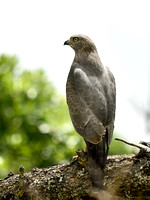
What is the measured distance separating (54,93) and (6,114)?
1628 millimetres

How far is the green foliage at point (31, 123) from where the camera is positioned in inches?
443

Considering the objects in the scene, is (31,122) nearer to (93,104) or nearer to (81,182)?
(93,104)

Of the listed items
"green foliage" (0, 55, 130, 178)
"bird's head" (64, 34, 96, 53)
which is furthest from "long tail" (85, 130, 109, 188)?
"green foliage" (0, 55, 130, 178)

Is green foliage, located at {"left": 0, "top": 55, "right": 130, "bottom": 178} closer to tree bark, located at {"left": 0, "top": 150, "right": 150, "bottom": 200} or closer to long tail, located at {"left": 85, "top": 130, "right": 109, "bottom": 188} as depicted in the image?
tree bark, located at {"left": 0, "top": 150, "right": 150, "bottom": 200}

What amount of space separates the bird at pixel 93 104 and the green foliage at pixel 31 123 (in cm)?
478

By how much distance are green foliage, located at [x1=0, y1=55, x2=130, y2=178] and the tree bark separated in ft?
16.6

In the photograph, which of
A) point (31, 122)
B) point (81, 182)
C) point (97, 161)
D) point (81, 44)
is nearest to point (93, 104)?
point (97, 161)

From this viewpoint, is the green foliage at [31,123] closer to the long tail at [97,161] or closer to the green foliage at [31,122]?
the green foliage at [31,122]

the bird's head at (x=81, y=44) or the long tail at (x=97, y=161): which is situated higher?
the bird's head at (x=81, y=44)

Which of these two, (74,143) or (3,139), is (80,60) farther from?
(3,139)

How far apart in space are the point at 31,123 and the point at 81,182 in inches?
252

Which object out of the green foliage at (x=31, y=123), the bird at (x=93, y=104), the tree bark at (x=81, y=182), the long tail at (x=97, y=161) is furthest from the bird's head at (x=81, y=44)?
the green foliage at (x=31, y=123)

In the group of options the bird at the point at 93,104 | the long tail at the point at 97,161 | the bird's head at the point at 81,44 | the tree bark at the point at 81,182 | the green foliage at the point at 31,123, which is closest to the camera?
the tree bark at the point at 81,182

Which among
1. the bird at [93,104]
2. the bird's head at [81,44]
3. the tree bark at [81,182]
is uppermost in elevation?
the bird's head at [81,44]
